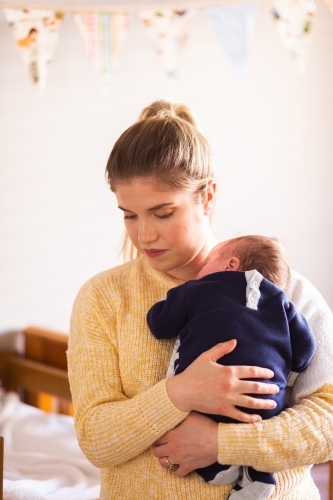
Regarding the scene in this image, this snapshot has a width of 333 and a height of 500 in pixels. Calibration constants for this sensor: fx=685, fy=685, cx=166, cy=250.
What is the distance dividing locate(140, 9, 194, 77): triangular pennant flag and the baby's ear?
1441mm

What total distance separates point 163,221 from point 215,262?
15cm

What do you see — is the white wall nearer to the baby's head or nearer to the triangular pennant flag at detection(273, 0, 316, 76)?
the triangular pennant flag at detection(273, 0, 316, 76)

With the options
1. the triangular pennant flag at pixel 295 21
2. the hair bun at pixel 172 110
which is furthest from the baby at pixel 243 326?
the triangular pennant flag at pixel 295 21

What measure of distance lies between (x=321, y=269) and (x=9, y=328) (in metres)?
1.55

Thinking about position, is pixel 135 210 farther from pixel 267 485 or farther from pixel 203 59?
pixel 203 59

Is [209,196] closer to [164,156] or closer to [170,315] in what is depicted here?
[164,156]

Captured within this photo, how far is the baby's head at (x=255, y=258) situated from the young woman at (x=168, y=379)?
8cm

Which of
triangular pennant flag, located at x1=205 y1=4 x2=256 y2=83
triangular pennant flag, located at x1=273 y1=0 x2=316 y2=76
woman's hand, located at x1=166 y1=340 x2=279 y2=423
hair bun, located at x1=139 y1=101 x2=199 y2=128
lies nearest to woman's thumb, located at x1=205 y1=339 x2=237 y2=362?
woman's hand, located at x1=166 y1=340 x2=279 y2=423

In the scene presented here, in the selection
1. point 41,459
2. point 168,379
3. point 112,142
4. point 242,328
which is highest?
point 112,142

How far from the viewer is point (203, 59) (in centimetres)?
316

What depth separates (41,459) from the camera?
2436 mm

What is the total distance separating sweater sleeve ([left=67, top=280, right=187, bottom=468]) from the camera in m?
1.35

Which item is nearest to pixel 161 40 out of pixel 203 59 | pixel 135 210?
pixel 203 59

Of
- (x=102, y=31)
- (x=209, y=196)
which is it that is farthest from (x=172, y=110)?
(x=102, y=31)
